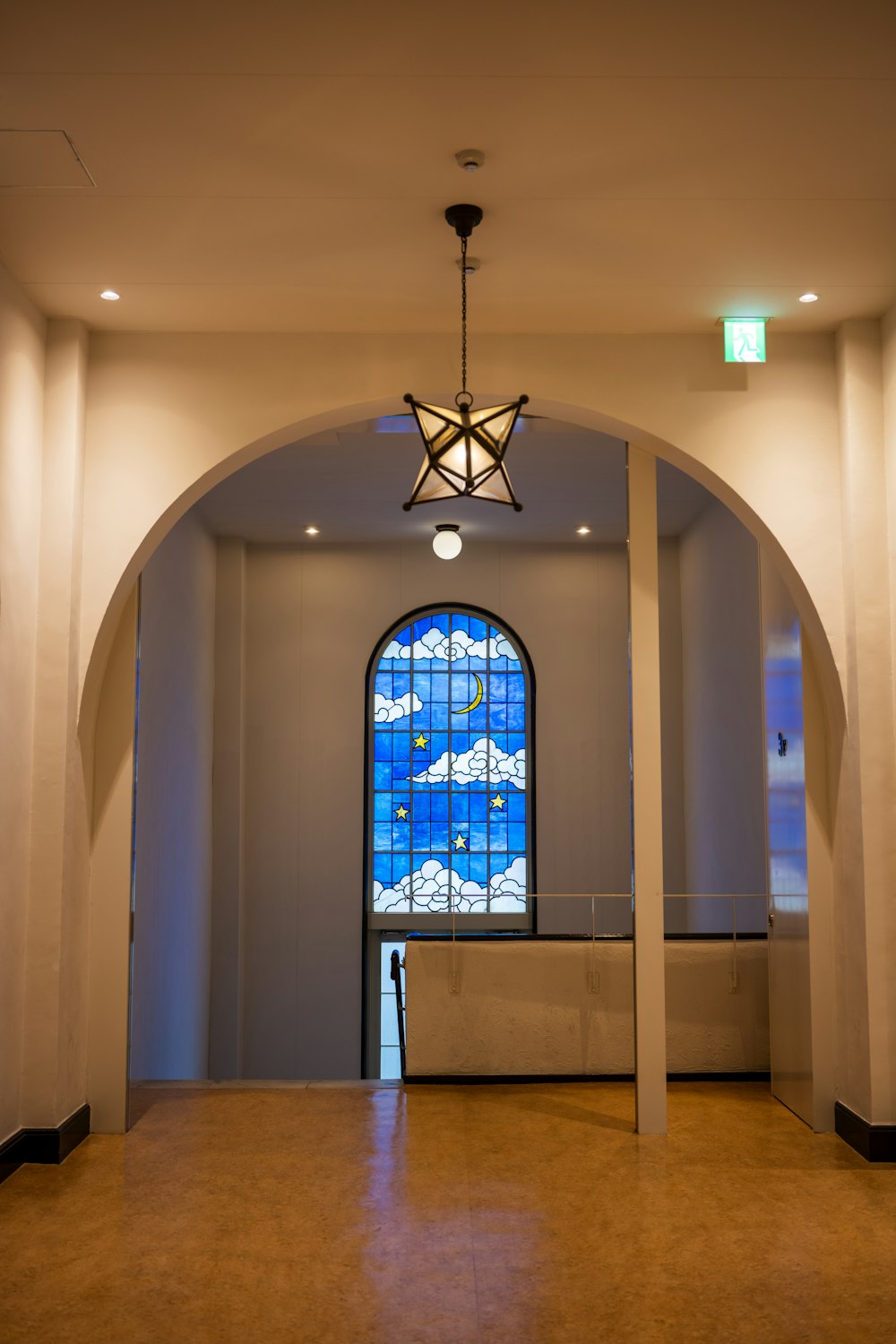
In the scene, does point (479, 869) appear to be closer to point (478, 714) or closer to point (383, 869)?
point (383, 869)

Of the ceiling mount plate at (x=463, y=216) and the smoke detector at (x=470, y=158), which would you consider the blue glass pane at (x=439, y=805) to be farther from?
the smoke detector at (x=470, y=158)

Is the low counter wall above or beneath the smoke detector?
beneath

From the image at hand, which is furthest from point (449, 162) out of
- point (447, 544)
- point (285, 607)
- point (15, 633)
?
point (285, 607)

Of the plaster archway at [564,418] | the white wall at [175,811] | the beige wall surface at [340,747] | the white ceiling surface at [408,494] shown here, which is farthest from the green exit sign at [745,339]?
the beige wall surface at [340,747]

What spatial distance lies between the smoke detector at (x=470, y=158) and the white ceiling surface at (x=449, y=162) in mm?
30

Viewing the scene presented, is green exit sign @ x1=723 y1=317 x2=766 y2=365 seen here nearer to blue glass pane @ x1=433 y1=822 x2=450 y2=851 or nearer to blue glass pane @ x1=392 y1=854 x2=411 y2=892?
blue glass pane @ x1=433 y1=822 x2=450 y2=851

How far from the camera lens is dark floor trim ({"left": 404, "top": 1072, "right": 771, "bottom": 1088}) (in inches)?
246

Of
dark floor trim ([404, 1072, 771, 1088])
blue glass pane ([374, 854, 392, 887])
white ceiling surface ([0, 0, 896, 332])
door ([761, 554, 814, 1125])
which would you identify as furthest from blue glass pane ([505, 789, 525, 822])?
white ceiling surface ([0, 0, 896, 332])

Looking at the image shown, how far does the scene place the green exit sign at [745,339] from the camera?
5238mm

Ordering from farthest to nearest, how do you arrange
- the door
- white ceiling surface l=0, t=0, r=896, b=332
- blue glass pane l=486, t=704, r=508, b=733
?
blue glass pane l=486, t=704, r=508, b=733
the door
white ceiling surface l=0, t=0, r=896, b=332

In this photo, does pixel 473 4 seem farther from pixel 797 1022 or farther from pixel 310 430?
pixel 797 1022

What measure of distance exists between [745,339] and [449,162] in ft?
6.29

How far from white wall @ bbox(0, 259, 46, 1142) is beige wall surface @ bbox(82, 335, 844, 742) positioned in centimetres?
35

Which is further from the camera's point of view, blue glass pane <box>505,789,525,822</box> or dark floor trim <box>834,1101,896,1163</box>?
blue glass pane <box>505,789,525,822</box>
